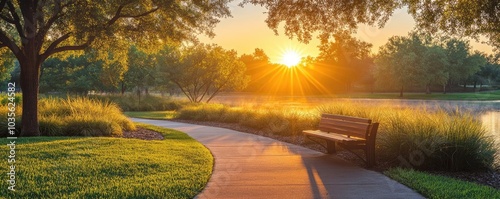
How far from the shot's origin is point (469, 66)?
64125 millimetres

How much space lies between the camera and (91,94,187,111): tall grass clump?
109 feet

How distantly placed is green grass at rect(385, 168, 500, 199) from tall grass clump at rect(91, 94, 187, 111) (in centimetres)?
2697

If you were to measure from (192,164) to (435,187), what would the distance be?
4.49 metres

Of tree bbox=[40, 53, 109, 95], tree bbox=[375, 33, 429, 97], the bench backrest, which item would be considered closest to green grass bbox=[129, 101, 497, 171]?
the bench backrest

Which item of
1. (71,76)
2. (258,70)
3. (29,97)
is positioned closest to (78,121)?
(29,97)

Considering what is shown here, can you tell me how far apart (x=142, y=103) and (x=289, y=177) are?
28.4 m

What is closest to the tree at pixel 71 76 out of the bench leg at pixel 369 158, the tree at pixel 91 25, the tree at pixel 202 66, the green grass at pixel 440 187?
the tree at pixel 202 66

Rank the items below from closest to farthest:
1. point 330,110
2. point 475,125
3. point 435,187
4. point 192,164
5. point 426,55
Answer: point 435,187 < point 192,164 < point 475,125 < point 330,110 < point 426,55

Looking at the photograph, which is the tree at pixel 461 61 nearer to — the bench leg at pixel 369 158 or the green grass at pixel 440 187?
the bench leg at pixel 369 158

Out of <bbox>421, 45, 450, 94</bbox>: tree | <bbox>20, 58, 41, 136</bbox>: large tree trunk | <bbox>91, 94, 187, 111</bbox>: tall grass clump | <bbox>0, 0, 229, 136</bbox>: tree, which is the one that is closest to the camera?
<bbox>0, 0, 229, 136</bbox>: tree

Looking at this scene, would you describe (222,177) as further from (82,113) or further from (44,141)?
(82,113)

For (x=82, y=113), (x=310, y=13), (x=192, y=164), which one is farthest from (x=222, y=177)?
(x=82, y=113)

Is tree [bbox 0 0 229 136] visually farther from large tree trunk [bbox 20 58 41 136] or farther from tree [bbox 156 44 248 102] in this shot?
tree [bbox 156 44 248 102]

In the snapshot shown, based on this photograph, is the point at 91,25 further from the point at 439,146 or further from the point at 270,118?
the point at 439,146
